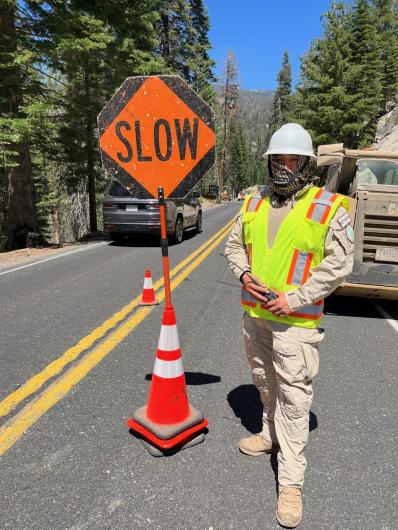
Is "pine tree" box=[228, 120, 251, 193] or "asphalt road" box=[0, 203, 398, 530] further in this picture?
"pine tree" box=[228, 120, 251, 193]

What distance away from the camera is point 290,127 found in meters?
2.35

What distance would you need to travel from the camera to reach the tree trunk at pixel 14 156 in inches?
433

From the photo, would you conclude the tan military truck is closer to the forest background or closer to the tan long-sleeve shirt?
the tan long-sleeve shirt

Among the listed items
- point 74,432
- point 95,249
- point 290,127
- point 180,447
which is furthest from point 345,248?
point 95,249

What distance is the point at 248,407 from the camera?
334 cm

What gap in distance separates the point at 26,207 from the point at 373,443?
12776 mm

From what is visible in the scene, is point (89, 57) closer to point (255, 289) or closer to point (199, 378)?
point (199, 378)

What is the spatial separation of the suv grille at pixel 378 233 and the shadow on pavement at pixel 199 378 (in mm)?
2952

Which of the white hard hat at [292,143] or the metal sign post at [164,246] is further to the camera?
the metal sign post at [164,246]

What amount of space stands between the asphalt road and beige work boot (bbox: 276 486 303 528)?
61mm

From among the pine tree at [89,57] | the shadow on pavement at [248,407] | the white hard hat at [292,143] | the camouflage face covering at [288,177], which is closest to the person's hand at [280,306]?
the camouflage face covering at [288,177]

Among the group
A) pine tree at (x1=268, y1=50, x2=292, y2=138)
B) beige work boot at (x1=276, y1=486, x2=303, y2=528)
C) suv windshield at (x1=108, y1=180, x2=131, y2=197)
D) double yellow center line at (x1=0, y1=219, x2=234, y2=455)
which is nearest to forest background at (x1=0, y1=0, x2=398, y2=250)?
suv windshield at (x1=108, y1=180, x2=131, y2=197)

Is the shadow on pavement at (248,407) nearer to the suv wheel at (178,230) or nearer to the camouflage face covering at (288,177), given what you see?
the camouflage face covering at (288,177)

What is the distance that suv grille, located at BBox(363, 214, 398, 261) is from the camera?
5.40 metres
